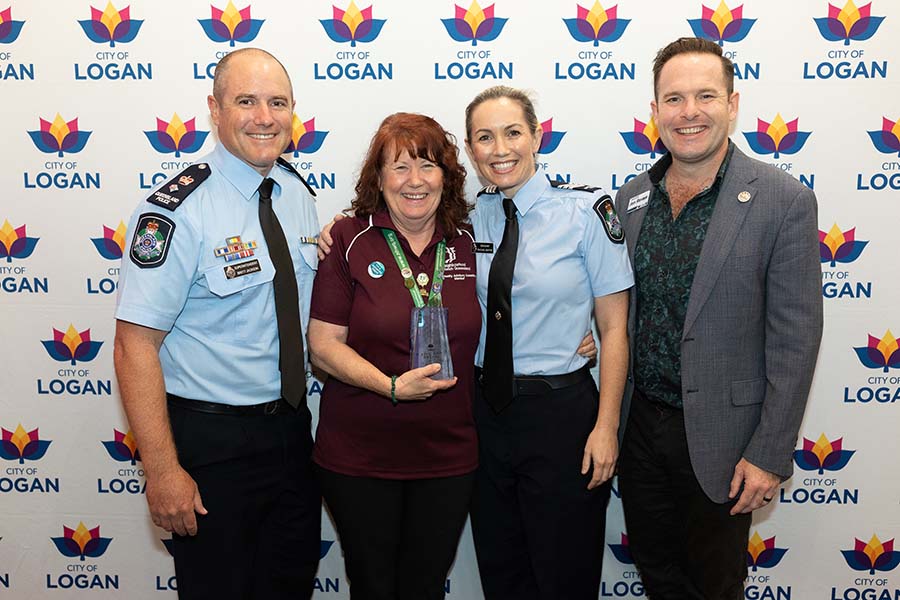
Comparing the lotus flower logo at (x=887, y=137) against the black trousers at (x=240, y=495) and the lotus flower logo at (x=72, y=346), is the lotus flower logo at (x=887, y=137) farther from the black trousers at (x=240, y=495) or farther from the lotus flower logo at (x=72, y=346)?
the lotus flower logo at (x=72, y=346)

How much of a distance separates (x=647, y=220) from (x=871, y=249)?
1195mm

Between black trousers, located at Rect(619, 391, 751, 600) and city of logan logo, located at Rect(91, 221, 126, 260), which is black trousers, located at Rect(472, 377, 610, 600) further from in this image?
city of logan logo, located at Rect(91, 221, 126, 260)

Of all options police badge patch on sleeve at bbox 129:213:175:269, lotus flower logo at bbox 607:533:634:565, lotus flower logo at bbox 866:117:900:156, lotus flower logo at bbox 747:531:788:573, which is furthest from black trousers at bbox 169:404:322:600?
lotus flower logo at bbox 866:117:900:156

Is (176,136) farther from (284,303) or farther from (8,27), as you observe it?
(284,303)

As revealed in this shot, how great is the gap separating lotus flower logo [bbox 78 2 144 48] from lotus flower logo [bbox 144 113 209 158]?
34 centimetres

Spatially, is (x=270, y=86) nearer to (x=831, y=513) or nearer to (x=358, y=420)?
(x=358, y=420)

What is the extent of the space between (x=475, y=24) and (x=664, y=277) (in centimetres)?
129

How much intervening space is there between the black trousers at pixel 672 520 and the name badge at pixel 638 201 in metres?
0.62

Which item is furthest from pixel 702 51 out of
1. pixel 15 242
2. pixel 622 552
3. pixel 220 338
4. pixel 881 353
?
pixel 15 242

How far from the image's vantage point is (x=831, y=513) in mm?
2830

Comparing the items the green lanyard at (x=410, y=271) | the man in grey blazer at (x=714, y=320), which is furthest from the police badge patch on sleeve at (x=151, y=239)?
the man in grey blazer at (x=714, y=320)

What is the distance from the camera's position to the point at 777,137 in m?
2.63

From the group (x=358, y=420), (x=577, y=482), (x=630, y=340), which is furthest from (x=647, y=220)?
(x=358, y=420)

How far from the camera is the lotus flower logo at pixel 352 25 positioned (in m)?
2.60
